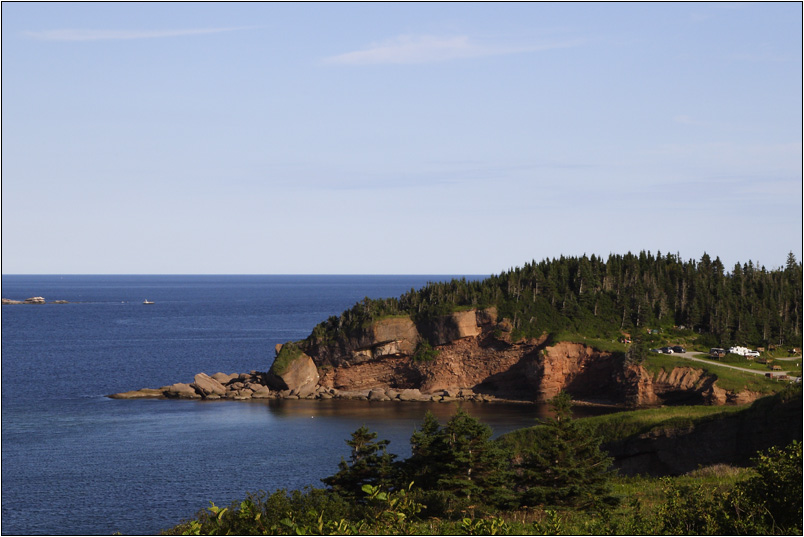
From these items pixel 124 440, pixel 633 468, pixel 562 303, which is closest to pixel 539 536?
pixel 633 468

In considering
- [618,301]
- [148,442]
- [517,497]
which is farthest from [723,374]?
[517,497]

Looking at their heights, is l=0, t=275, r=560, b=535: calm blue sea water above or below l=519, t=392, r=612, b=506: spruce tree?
below

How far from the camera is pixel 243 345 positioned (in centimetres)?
16925

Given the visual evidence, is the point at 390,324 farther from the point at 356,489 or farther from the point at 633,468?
the point at 356,489

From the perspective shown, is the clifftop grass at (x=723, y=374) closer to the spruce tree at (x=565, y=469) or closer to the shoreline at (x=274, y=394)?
the shoreline at (x=274, y=394)

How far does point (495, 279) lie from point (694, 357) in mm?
33052

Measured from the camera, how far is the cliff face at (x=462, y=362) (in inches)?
4237

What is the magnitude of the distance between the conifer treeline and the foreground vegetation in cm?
6426

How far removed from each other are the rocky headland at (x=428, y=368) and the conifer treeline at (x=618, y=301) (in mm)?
2126

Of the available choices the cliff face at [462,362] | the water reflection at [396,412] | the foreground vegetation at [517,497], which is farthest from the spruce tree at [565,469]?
the cliff face at [462,362]

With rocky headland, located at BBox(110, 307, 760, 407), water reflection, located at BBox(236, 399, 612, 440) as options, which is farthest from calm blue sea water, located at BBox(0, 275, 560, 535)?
rocky headland, located at BBox(110, 307, 760, 407)

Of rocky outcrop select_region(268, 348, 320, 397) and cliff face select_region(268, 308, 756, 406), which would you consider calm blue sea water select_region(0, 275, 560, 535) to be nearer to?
rocky outcrop select_region(268, 348, 320, 397)

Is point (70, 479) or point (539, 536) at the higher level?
point (539, 536)

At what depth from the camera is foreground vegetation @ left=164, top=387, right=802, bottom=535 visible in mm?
22969
